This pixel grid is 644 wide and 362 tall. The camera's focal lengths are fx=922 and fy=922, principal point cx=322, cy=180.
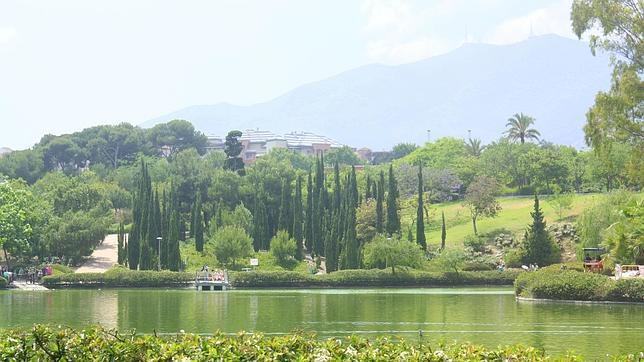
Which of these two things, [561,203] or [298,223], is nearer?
[298,223]

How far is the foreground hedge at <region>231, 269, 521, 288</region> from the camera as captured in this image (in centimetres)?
6141

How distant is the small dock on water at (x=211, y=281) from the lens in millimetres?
59656

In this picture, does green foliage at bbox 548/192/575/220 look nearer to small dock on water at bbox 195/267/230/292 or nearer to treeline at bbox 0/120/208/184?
small dock on water at bbox 195/267/230/292

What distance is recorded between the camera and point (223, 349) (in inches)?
570

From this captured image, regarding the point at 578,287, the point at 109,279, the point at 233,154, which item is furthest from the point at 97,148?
the point at 578,287

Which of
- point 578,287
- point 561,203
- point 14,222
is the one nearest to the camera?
point 578,287

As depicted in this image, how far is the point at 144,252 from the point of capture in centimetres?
6756

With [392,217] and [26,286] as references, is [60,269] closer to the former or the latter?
[26,286]

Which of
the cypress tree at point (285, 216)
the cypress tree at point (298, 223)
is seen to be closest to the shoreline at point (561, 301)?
the cypress tree at point (298, 223)

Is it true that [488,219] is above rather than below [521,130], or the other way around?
below

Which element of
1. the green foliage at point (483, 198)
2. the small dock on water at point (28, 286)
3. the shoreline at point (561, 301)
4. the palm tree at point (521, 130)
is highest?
the palm tree at point (521, 130)

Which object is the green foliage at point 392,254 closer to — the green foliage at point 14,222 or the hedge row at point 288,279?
the hedge row at point 288,279

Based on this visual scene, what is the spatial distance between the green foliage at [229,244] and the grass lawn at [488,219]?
58.3 ft

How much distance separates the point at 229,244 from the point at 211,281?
7664 mm
